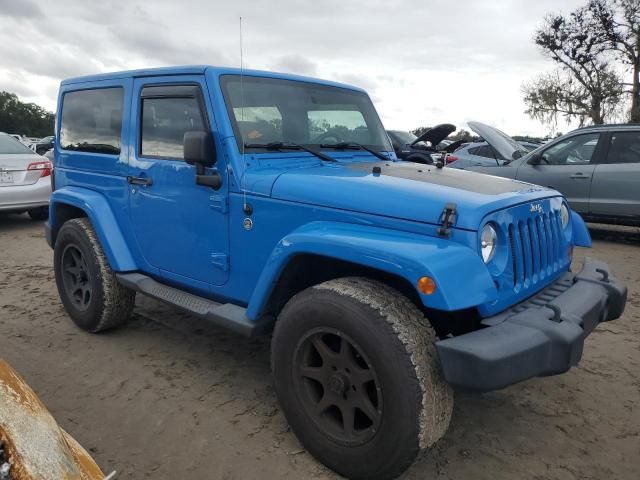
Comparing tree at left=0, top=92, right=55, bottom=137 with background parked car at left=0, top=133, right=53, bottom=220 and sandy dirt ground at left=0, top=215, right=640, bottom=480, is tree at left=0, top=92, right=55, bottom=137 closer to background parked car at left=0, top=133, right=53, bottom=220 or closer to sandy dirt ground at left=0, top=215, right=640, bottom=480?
background parked car at left=0, top=133, right=53, bottom=220

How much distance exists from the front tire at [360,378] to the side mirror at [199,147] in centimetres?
96

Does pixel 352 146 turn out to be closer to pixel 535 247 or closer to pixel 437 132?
pixel 437 132

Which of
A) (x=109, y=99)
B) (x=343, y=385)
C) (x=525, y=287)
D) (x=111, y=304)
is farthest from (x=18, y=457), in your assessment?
(x=109, y=99)

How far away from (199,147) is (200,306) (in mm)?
942

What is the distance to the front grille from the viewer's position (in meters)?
2.46

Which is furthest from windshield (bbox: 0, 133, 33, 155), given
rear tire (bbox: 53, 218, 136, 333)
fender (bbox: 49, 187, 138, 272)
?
fender (bbox: 49, 187, 138, 272)

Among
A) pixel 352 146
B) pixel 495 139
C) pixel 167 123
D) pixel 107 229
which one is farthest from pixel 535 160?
pixel 107 229

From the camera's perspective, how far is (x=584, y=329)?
7.77ft

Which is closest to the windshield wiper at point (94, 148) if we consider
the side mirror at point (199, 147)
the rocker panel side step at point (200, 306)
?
the rocker panel side step at point (200, 306)

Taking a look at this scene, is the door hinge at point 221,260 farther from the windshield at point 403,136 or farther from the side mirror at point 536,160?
the windshield at point 403,136

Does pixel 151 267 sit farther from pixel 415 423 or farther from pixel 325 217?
pixel 415 423

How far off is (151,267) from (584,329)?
2.65 meters

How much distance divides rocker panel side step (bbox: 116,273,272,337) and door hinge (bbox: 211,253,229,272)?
0.69ft

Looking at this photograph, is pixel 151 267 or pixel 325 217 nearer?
pixel 325 217
